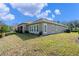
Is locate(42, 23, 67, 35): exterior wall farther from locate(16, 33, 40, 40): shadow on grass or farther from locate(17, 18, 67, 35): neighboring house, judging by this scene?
locate(16, 33, 40, 40): shadow on grass

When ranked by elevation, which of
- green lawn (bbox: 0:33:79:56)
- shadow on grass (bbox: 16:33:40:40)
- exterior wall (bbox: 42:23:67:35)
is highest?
exterior wall (bbox: 42:23:67:35)

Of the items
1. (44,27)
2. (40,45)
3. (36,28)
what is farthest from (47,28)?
(40,45)

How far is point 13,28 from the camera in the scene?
5758mm

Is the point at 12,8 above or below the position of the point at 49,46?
above

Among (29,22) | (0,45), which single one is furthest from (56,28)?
(0,45)

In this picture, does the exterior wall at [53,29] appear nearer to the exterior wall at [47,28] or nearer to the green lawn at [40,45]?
the exterior wall at [47,28]

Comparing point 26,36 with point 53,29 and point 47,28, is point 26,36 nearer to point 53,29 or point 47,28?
point 47,28

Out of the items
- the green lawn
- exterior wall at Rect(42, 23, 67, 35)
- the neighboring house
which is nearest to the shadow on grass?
the green lawn

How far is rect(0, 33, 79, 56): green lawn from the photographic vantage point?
5527 millimetres

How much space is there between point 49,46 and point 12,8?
1281 millimetres

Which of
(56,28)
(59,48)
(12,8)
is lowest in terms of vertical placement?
(59,48)

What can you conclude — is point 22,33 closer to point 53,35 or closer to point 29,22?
point 29,22

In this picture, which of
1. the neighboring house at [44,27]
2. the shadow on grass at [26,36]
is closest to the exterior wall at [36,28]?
the neighboring house at [44,27]

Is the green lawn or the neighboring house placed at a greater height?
the neighboring house
